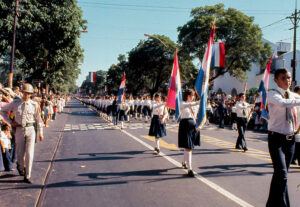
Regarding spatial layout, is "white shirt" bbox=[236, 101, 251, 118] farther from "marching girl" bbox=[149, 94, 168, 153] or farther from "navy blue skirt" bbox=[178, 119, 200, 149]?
"navy blue skirt" bbox=[178, 119, 200, 149]

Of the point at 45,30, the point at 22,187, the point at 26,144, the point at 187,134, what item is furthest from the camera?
the point at 45,30

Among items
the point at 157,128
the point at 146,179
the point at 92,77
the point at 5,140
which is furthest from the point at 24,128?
the point at 92,77

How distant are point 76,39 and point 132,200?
19.0 m

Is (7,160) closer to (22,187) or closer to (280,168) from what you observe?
(22,187)

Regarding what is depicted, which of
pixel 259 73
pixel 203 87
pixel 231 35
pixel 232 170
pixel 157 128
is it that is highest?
pixel 231 35

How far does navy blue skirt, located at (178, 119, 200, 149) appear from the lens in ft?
20.0

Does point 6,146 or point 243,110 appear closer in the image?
point 6,146

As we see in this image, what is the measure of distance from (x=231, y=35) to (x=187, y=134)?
29.9m

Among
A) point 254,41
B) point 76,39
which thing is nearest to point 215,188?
point 76,39

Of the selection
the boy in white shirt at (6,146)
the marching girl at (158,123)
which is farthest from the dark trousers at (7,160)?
the marching girl at (158,123)

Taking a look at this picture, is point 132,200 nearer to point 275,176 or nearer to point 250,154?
point 275,176

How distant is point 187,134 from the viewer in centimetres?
616

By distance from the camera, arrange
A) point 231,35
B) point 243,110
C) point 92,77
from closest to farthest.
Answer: point 243,110, point 231,35, point 92,77

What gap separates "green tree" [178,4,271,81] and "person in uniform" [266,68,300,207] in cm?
3021
